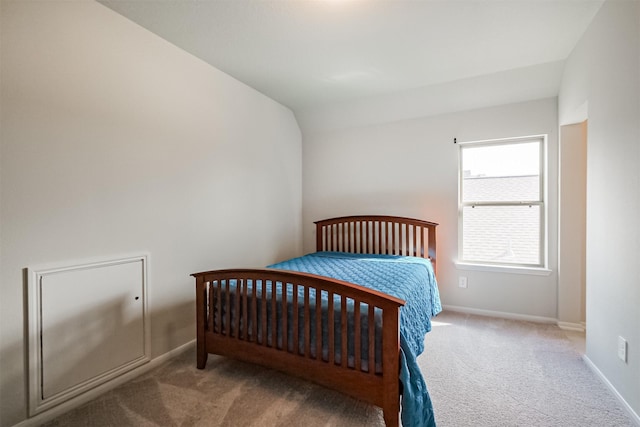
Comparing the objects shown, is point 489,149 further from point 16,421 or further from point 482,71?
point 16,421

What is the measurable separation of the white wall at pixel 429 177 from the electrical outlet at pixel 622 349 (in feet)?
4.43

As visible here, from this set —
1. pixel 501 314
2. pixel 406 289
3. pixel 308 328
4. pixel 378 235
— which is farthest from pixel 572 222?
pixel 308 328

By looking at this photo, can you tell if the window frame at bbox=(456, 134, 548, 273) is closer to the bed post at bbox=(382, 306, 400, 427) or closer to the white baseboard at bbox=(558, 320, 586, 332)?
the white baseboard at bbox=(558, 320, 586, 332)

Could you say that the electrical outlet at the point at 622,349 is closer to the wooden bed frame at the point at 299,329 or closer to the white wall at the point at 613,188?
the white wall at the point at 613,188

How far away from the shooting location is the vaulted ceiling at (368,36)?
187cm

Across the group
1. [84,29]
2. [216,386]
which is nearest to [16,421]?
[216,386]

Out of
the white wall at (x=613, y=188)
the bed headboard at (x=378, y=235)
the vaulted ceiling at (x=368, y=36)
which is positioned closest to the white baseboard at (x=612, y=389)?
the white wall at (x=613, y=188)

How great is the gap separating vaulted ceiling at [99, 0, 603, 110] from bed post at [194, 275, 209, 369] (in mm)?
1821

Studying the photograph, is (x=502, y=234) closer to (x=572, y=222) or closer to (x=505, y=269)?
(x=505, y=269)

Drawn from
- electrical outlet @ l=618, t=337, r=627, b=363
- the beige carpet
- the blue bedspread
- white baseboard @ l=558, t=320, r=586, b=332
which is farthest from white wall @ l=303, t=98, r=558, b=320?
electrical outlet @ l=618, t=337, r=627, b=363

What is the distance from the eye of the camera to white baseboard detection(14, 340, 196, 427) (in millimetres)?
1564

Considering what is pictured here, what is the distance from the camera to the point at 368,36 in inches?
85.7

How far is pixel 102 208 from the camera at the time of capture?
1866 mm

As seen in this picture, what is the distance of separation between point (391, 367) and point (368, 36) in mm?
2231
